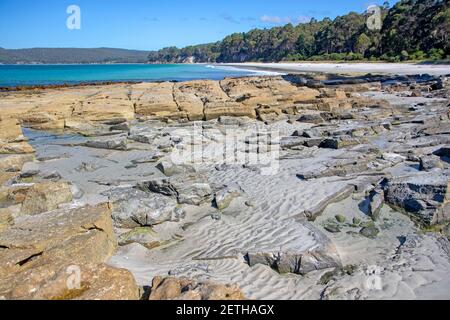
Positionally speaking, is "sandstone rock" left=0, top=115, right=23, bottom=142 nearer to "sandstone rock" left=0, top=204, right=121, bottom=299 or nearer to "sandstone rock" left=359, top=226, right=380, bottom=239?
"sandstone rock" left=0, top=204, right=121, bottom=299

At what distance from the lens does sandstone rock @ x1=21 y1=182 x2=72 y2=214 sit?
22.2ft

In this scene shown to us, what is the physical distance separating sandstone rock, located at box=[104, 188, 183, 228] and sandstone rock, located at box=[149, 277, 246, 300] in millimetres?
2606

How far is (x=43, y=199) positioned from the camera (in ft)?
22.3

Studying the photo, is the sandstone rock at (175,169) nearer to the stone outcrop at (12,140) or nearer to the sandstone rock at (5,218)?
the sandstone rock at (5,218)

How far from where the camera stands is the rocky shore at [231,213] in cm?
454

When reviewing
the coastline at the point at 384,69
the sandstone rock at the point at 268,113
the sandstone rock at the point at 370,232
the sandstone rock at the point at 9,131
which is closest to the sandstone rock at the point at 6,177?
the sandstone rock at the point at 9,131

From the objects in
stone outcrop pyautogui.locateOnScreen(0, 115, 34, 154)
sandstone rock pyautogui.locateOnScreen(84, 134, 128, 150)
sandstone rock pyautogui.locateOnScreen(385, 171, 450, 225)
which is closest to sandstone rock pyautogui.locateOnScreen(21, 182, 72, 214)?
sandstone rock pyautogui.locateOnScreen(84, 134, 128, 150)

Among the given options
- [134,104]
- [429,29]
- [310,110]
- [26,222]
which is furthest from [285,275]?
[429,29]

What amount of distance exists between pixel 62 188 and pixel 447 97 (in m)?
20.6

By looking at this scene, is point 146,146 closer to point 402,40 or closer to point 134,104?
point 134,104

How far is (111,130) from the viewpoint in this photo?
15219 millimetres

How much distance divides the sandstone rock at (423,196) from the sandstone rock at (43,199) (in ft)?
20.4

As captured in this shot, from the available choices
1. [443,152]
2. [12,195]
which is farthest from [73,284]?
[443,152]

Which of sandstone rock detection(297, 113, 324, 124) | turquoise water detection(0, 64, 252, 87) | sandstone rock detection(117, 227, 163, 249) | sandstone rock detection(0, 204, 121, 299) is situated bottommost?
sandstone rock detection(117, 227, 163, 249)
